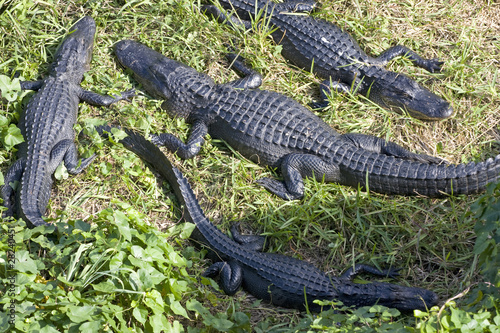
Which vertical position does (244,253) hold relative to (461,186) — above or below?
below

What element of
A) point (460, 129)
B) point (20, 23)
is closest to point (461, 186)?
point (460, 129)

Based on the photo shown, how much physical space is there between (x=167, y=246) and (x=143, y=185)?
1.24m

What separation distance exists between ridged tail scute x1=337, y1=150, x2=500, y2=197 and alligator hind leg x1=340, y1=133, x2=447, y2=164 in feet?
0.56

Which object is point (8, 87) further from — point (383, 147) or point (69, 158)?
point (383, 147)

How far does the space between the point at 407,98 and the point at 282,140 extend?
56.0 inches

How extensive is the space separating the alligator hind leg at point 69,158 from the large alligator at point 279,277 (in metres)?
0.97

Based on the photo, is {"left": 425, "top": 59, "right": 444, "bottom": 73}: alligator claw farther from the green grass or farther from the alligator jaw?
the alligator jaw

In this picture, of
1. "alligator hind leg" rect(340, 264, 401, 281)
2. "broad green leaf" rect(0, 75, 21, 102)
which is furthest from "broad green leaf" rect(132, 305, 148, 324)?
"broad green leaf" rect(0, 75, 21, 102)

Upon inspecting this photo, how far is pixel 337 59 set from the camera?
5418 mm

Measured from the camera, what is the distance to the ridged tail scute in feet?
14.2

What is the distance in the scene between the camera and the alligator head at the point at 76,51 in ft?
16.8

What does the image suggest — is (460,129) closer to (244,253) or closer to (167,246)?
(244,253)

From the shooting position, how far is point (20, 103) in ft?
16.2

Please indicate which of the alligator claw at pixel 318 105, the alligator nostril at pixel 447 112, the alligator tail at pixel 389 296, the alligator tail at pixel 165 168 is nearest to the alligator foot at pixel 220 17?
the alligator claw at pixel 318 105
